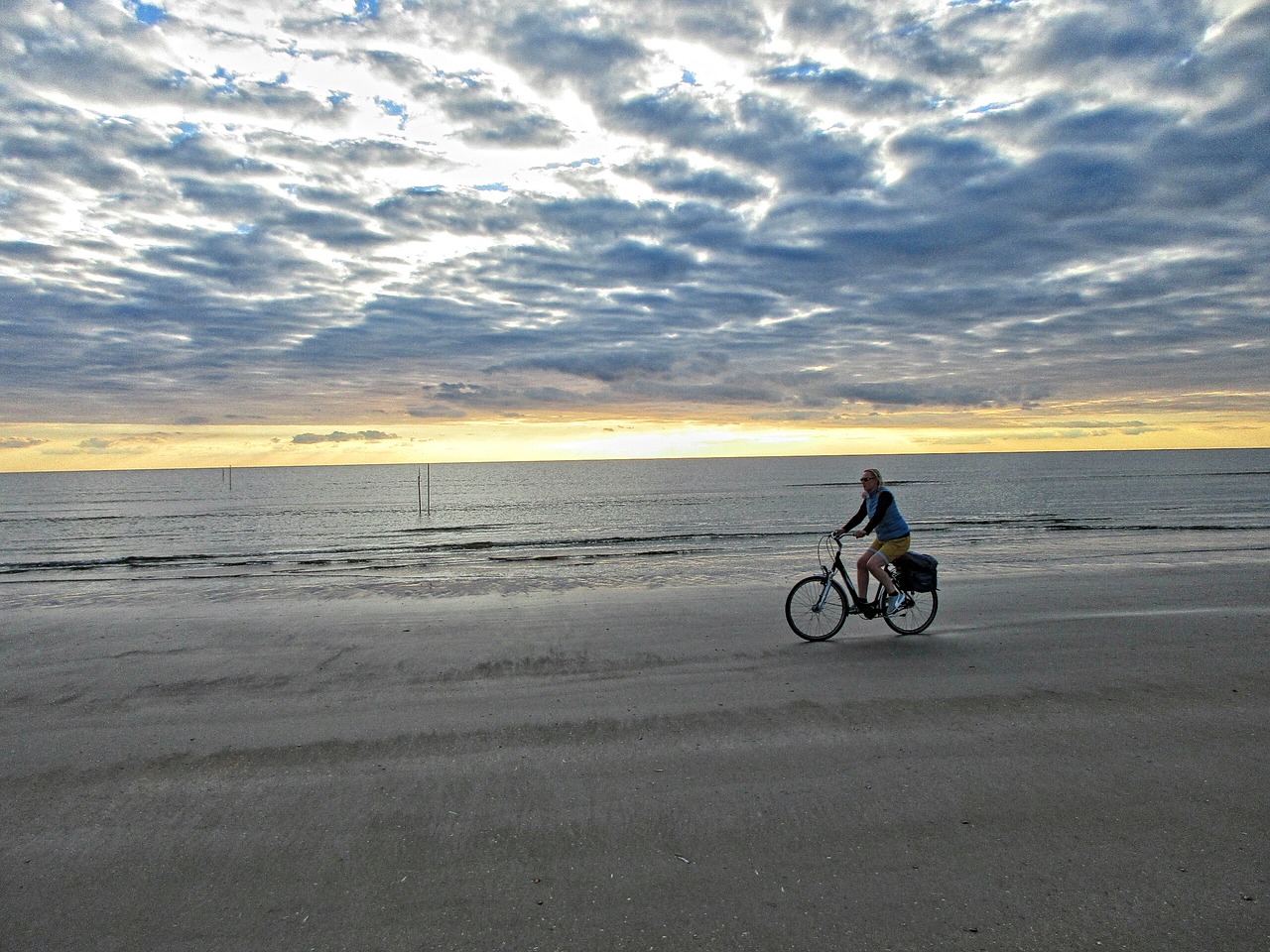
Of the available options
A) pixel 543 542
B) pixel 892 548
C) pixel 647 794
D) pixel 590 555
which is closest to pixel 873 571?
pixel 892 548

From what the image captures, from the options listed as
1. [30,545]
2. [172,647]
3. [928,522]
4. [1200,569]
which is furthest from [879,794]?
[30,545]

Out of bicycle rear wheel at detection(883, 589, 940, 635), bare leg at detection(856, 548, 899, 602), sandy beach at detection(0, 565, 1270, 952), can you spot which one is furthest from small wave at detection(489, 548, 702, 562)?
bare leg at detection(856, 548, 899, 602)

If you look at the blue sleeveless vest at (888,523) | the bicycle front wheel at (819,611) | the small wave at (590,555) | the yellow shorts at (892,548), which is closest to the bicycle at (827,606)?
the bicycle front wheel at (819,611)

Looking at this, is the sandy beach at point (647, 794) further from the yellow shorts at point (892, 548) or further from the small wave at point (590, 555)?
the small wave at point (590, 555)

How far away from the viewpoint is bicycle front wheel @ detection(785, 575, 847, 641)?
935 centimetres

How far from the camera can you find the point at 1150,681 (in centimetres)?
701

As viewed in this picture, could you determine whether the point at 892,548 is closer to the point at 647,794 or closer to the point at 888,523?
the point at 888,523

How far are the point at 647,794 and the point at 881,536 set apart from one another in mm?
5730

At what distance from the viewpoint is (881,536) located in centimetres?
945

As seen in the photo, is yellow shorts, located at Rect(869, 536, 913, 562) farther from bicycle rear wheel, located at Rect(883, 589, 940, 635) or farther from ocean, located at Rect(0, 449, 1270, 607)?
ocean, located at Rect(0, 449, 1270, 607)

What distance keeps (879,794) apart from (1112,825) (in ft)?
4.37

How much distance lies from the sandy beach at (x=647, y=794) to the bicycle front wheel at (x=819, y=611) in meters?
0.57

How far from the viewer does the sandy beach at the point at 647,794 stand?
11.8ft

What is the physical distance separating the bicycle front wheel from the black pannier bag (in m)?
0.82
